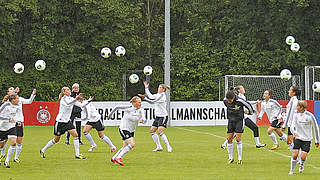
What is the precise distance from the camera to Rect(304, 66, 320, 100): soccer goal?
35.2m

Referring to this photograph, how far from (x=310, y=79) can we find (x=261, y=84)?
2.95 meters

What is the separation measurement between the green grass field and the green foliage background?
725 inches

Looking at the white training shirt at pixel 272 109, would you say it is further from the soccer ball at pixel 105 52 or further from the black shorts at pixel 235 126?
the soccer ball at pixel 105 52

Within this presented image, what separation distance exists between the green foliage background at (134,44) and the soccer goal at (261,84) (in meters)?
3.10

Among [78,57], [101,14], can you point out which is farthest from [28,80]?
[101,14]

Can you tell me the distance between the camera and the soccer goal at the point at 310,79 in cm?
3516

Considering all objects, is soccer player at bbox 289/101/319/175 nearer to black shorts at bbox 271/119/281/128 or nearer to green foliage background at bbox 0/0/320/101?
black shorts at bbox 271/119/281/128

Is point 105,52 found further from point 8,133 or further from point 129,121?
point 8,133

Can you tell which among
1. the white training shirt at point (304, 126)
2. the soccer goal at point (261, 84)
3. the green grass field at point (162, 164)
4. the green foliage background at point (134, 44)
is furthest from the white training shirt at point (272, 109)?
the green foliage background at point (134, 44)

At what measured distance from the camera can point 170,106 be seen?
32.9 meters

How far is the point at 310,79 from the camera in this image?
119 feet

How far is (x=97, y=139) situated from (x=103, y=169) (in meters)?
9.79

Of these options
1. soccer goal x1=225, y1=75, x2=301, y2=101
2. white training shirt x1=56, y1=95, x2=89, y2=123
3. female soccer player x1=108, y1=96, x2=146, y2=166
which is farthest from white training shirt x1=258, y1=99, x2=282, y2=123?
soccer goal x1=225, y1=75, x2=301, y2=101

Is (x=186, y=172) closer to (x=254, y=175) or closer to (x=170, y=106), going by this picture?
(x=254, y=175)
